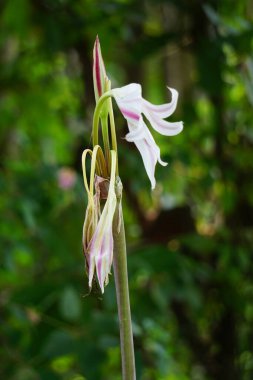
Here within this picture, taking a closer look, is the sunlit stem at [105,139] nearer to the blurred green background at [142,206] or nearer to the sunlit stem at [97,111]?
the sunlit stem at [97,111]

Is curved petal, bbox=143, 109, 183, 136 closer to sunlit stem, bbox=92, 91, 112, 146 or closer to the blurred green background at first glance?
sunlit stem, bbox=92, 91, 112, 146

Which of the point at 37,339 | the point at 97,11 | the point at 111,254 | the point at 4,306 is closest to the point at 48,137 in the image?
the point at 97,11

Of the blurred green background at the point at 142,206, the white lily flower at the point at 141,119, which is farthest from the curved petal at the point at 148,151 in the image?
the blurred green background at the point at 142,206

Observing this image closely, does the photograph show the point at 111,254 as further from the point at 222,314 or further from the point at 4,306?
the point at 222,314

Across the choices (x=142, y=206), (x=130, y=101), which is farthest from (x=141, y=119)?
(x=142, y=206)

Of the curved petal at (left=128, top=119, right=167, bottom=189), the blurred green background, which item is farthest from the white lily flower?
the blurred green background
